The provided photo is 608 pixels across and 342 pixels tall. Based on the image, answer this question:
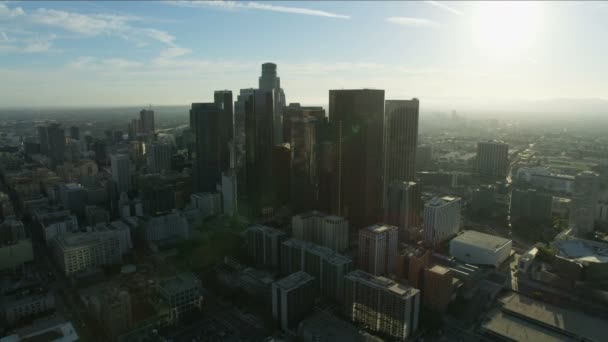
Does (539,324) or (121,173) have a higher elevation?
(121,173)

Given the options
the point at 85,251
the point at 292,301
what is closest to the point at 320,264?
the point at 292,301

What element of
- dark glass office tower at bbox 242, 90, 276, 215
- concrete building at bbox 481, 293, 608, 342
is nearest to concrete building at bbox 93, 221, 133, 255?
dark glass office tower at bbox 242, 90, 276, 215

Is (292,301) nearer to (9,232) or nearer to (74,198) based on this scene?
(9,232)

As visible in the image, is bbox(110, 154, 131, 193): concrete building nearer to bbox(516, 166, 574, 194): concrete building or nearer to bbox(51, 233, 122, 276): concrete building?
bbox(51, 233, 122, 276): concrete building

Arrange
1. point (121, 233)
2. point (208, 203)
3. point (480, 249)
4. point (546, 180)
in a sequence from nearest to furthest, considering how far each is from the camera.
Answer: point (480, 249), point (121, 233), point (208, 203), point (546, 180)

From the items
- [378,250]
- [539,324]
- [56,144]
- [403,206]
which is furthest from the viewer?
[56,144]

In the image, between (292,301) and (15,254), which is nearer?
(292,301)

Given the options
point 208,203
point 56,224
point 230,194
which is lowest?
point 56,224
